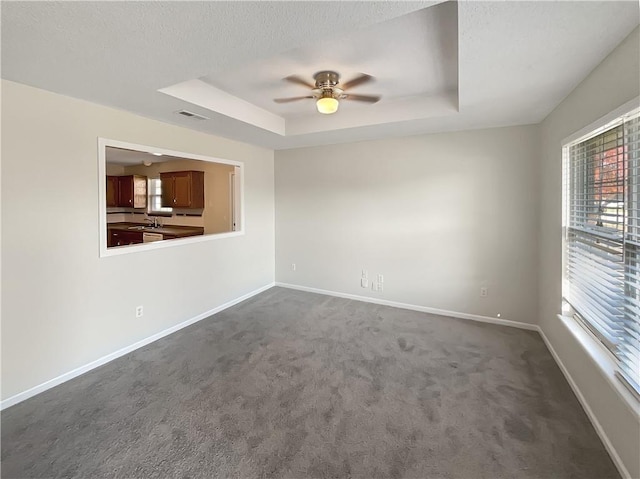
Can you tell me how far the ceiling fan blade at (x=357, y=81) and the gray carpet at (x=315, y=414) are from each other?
2.56 m

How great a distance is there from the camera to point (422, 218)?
411cm

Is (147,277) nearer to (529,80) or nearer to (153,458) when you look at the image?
(153,458)

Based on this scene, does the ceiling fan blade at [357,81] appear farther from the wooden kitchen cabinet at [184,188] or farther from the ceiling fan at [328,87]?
the wooden kitchen cabinet at [184,188]

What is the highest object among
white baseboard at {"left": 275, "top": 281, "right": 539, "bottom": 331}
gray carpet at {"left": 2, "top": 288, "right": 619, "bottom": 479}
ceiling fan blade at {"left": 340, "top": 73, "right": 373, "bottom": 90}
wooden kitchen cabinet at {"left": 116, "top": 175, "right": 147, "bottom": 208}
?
ceiling fan blade at {"left": 340, "top": 73, "right": 373, "bottom": 90}

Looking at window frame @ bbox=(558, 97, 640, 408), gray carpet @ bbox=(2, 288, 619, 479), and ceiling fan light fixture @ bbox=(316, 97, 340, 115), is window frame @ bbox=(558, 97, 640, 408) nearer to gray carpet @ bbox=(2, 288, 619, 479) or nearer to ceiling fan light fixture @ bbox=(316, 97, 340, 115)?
gray carpet @ bbox=(2, 288, 619, 479)

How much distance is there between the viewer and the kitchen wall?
5.60m

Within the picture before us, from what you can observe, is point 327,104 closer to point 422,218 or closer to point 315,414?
point 422,218

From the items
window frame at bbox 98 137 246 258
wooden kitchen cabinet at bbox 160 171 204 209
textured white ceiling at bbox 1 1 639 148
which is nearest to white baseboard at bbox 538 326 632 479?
textured white ceiling at bbox 1 1 639 148

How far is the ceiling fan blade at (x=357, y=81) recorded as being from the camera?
2.71 metres

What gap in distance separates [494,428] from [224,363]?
2210 millimetres

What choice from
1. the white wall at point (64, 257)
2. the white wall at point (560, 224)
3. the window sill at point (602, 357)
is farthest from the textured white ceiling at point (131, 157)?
the window sill at point (602, 357)

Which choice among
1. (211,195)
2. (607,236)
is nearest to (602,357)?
(607,236)

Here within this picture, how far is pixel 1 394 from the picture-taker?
2254mm

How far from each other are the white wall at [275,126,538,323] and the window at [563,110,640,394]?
960mm
